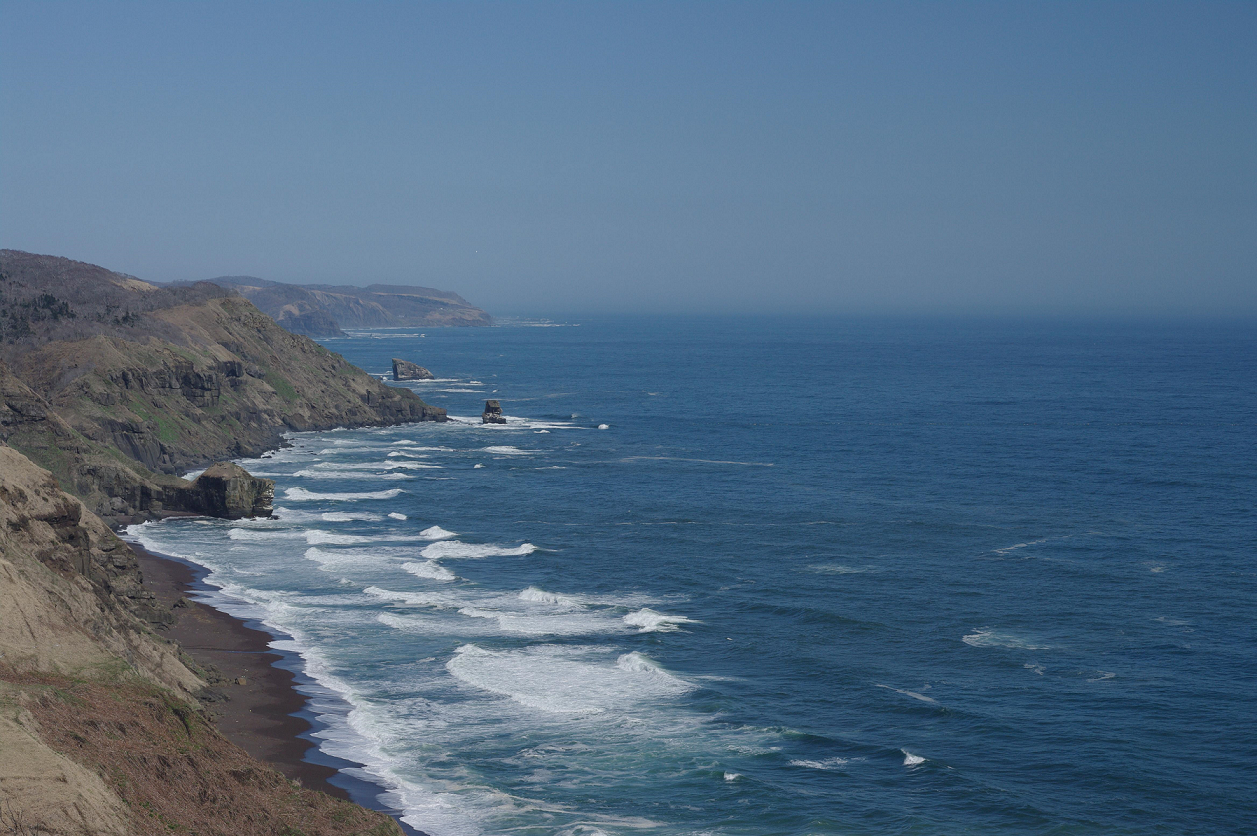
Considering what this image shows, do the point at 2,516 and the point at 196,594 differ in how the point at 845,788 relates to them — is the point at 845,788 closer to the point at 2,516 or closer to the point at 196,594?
the point at 2,516

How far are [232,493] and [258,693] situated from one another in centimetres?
3977

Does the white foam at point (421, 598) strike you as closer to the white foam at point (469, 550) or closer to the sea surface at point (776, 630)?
the sea surface at point (776, 630)

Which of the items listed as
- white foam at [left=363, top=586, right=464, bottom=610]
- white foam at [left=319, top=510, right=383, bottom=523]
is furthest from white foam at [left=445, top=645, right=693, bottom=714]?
white foam at [left=319, top=510, right=383, bottom=523]

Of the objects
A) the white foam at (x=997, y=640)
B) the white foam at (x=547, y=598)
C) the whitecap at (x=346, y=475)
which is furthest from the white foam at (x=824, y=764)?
the whitecap at (x=346, y=475)

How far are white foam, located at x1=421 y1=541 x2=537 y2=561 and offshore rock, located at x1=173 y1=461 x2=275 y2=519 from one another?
16638 millimetres

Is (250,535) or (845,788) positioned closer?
(845,788)

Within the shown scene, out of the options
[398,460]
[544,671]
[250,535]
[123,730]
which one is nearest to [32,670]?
[123,730]

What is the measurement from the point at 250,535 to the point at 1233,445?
320 feet

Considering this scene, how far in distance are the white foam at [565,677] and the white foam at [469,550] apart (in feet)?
64.9

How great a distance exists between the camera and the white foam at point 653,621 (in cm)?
5816

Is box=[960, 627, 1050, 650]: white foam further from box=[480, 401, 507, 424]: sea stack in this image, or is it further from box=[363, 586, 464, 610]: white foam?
box=[480, 401, 507, 424]: sea stack

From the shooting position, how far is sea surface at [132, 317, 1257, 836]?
3966 centimetres

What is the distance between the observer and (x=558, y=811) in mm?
37750

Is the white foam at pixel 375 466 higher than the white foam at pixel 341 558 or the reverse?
higher
